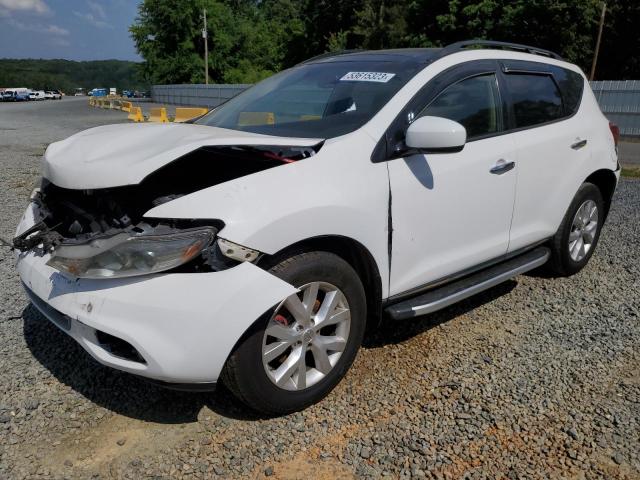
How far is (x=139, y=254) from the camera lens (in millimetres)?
2205

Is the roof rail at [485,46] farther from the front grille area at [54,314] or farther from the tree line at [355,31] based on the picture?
the tree line at [355,31]

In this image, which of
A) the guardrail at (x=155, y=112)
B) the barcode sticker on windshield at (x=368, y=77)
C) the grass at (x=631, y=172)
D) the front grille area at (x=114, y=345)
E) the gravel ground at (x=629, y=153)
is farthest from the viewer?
the guardrail at (x=155, y=112)

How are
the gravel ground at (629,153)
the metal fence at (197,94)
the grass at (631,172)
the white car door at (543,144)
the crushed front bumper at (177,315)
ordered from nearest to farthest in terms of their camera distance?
the crushed front bumper at (177,315) < the white car door at (543,144) < the grass at (631,172) < the gravel ground at (629,153) < the metal fence at (197,94)

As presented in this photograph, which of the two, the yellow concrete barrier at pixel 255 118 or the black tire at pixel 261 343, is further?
the yellow concrete barrier at pixel 255 118

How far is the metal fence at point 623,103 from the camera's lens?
18.6m

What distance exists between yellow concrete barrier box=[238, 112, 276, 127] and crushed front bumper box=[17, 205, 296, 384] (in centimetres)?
133

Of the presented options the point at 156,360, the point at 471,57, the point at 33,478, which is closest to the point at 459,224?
the point at 471,57

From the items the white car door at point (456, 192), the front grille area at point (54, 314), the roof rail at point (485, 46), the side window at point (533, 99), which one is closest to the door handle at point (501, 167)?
the white car door at point (456, 192)

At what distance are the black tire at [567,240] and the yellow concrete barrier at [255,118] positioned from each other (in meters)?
2.38

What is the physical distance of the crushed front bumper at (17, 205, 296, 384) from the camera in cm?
219

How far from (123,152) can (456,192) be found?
177 centimetres

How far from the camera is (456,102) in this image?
3.26 meters

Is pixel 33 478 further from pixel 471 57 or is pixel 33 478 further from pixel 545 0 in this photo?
pixel 545 0

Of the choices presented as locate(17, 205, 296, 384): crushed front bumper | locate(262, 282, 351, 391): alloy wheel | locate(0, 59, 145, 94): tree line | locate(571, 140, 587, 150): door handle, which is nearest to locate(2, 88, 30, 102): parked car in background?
locate(0, 59, 145, 94): tree line
